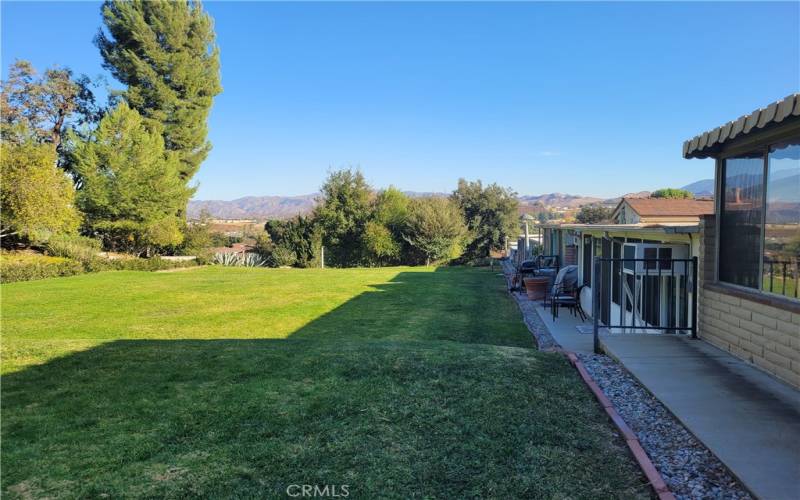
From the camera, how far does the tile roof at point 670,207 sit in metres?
11.2

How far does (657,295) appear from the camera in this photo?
22.3 ft

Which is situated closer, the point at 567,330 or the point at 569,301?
the point at 567,330

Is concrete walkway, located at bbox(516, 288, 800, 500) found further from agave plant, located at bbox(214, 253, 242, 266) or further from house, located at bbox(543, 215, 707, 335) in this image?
agave plant, located at bbox(214, 253, 242, 266)

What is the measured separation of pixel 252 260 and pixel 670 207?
23923 millimetres

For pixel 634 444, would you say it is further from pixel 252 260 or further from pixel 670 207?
A: pixel 252 260

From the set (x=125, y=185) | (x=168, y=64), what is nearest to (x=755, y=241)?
(x=125, y=185)

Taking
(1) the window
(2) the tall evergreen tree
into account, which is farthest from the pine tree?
(1) the window

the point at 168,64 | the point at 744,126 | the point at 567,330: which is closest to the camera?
the point at 744,126

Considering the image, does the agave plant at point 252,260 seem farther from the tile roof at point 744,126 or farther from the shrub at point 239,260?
the tile roof at point 744,126

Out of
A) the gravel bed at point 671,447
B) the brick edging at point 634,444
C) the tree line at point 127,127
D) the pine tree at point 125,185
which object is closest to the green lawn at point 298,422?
the brick edging at point 634,444

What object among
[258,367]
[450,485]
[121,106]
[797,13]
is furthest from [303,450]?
[121,106]

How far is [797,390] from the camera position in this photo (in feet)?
12.4

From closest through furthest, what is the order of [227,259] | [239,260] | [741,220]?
[741,220] < [227,259] < [239,260]

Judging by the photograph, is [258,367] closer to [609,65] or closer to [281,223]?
[609,65]
